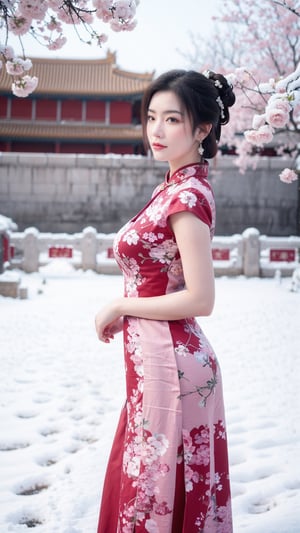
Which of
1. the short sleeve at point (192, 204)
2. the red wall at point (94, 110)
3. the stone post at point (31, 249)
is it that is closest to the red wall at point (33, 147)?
the red wall at point (94, 110)

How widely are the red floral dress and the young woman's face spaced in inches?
2.2

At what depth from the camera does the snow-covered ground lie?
2.40 m

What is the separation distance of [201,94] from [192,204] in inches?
14.7

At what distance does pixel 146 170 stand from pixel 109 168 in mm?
1379

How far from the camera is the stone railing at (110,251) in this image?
11820 mm

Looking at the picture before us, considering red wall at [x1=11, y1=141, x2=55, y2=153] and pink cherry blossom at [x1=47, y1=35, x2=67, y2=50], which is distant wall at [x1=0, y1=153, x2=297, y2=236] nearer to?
red wall at [x1=11, y1=141, x2=55, y2=153]

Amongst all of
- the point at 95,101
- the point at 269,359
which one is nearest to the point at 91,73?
the point at 95,101

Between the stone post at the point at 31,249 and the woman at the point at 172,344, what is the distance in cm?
1052

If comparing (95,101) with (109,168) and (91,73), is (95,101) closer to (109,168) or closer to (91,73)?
(91,73)

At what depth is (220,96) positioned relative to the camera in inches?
61.9

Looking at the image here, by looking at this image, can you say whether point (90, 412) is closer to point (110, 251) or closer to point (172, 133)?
point (172, 133)

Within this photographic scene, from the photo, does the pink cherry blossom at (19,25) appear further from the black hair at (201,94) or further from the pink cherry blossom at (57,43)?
the black hair at (201,94)

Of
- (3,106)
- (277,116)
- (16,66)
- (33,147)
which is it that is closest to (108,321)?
(277,116)

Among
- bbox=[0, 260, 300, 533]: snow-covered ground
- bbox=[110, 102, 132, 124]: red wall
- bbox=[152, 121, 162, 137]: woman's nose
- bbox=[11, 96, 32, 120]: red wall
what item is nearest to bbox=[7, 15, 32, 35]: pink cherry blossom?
bbox=[152, 121, 162, 137]: woman's nose
